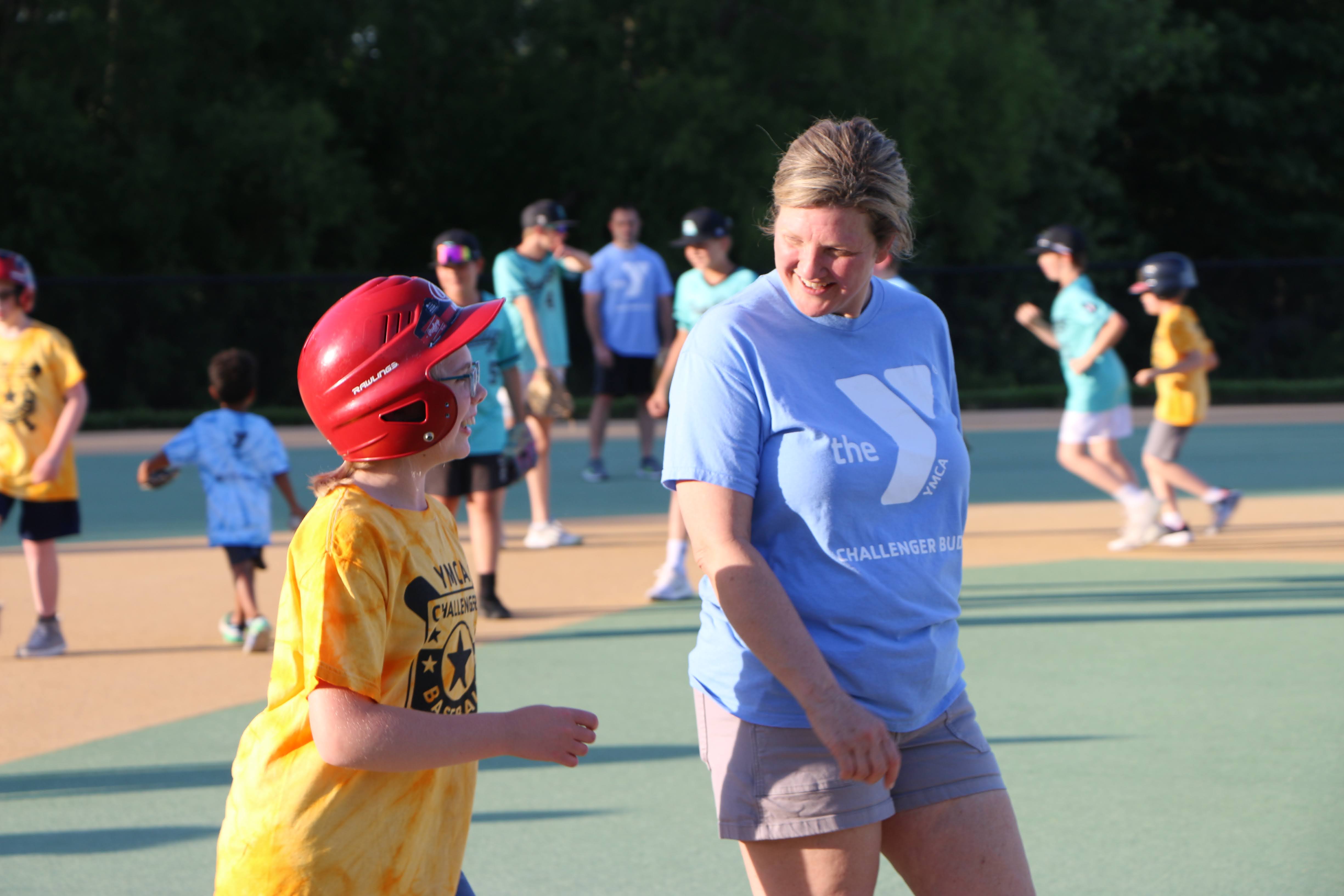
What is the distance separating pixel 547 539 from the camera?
10.2 meters

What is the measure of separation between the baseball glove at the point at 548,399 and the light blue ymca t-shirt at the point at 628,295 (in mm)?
3999

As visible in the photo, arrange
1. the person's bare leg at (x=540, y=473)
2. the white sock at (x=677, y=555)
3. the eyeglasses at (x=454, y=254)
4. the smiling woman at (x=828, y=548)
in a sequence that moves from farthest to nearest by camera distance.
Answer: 1. the person's bare leg at (x=540, y=473)
2. the white sock at (x=677, y=555)
3. the eyeglasses at (x=454, y=254)
4. the smiling woman at (x=828, y=548)

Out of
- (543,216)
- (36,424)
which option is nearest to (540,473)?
(543,216)

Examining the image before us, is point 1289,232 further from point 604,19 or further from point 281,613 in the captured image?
point 281,613

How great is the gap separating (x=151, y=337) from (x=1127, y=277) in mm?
16444

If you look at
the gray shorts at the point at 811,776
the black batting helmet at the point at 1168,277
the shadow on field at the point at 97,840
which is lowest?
the shadow on field at the point at 97,840

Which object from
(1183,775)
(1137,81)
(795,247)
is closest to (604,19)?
(1137,81)

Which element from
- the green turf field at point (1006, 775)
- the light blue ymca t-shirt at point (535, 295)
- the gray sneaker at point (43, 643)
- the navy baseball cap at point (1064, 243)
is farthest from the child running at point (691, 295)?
the gray sneaker at point (43, 643)

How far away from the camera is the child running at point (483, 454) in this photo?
295 inches

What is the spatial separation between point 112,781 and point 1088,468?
21.4 feet

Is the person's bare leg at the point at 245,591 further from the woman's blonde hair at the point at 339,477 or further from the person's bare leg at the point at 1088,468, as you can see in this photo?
the person's bare leg at the point at 1088,468

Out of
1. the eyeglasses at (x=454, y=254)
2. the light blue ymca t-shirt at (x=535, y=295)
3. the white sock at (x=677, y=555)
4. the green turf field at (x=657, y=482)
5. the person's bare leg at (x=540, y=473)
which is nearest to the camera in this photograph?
the eyeglasses at (x=454, y=254)

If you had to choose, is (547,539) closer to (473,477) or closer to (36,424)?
(473,477)

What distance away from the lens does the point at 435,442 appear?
7.98 ft
